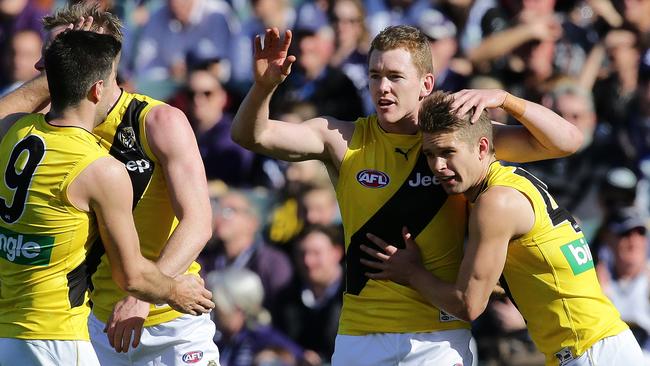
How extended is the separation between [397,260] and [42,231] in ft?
5.91

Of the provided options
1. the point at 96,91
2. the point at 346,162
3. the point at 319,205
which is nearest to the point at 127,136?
the point at 96,91

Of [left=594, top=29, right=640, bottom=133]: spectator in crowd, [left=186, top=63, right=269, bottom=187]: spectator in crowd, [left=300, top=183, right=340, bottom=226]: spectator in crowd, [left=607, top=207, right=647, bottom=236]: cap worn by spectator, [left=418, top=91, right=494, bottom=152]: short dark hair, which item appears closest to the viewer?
[left=418, top=91, right=494, bottom=152]: short dark hair

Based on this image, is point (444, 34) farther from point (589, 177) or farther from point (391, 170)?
point (391, 170)

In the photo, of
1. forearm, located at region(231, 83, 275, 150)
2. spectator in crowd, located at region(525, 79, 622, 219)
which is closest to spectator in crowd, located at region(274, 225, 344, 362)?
spectator in crowd, located at region(525, 79, 622, 219)

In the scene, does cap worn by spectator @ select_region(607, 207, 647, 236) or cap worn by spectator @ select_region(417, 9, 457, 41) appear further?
cap worn by spectator @ select_region(417, 9, 457, 41)

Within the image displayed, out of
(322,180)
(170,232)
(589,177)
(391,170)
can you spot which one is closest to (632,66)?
(589,177)

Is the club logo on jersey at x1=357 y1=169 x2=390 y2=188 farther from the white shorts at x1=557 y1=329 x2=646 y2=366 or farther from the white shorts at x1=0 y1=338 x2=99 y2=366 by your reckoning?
the white shorts at x1=0 y1=338 x2=99 y2=366

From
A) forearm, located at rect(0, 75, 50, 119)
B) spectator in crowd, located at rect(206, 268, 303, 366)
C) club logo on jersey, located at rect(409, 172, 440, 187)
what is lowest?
spectator in crowd, located at rect(206, 268, 303, 366)

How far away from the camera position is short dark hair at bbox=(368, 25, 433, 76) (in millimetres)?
5734

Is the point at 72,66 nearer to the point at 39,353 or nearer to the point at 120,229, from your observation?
the point at 120,229

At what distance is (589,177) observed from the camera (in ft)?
32.7

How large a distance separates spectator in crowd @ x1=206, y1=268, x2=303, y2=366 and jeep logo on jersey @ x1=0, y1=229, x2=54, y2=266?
4747 mm

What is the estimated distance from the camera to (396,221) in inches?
225

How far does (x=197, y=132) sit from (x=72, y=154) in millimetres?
5657
